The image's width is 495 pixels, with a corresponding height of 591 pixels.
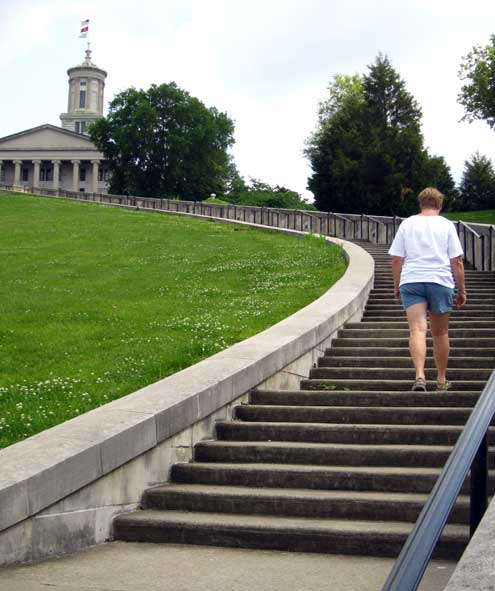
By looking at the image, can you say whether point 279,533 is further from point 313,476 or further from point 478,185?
point 478,185

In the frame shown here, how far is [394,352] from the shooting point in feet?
32.0

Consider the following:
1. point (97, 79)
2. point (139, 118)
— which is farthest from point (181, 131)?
point (97, 79)

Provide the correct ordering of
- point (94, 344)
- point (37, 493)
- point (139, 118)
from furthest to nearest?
1. point (139, 118)
2. point (94, 344)
3. point (37, 493)

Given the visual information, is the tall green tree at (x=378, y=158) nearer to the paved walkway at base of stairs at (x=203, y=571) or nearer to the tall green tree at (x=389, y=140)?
the tall green tree at (x=389, y=140)

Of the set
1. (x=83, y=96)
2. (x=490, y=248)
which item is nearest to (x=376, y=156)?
(x=490, y=248)

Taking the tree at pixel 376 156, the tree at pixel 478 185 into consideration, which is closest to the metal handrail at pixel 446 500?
the tree at pixel 376 156

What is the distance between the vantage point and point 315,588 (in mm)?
4320

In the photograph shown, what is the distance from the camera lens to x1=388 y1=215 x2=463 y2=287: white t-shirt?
7.53m

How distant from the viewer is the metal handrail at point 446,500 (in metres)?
2.58

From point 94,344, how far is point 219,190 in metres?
62.1

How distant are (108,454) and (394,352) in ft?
16.9

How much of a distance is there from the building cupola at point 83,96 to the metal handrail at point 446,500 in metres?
119

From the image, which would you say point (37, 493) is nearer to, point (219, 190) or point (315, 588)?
point (315, 588)

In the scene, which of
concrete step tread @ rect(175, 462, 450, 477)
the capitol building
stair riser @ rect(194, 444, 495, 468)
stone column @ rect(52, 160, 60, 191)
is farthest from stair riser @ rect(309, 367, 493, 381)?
stone column @ rect(52, 160, 60, 191)
